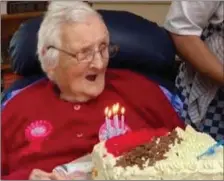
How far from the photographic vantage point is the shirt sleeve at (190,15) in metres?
1.42

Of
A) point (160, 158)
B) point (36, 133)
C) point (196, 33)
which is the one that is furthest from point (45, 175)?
point (196, 33)

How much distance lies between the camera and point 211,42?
4.86ft

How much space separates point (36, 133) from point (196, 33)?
509 mm

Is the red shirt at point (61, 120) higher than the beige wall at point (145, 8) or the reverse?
the reverse

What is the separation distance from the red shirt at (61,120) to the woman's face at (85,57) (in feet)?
0.19

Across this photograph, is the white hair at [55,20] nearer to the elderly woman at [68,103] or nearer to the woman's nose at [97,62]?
the elderly woman at [68,103]

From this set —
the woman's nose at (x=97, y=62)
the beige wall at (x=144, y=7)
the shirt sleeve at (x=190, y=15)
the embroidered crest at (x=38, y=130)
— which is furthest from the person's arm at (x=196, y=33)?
the embroidered crest at (x=38, y=130)

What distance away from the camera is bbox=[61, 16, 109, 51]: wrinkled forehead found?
57.0 inches

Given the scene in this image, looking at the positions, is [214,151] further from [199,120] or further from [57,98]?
[57,98]

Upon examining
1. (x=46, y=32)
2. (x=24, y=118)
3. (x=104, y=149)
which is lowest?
(x=24, y=118)

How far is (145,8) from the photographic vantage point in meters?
1.71

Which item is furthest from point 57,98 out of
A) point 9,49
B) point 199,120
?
point 199,120

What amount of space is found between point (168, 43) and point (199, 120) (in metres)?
0.25

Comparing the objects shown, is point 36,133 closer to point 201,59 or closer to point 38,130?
point 38,130
